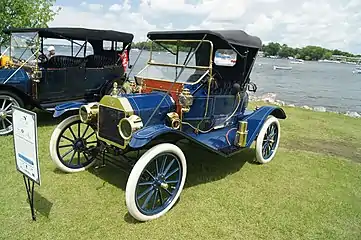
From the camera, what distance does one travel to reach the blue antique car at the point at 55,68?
6527 millimetres

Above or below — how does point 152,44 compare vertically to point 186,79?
above

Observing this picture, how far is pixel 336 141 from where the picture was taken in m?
7.22

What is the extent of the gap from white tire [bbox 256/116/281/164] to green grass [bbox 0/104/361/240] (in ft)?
0.49

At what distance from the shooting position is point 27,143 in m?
3.16

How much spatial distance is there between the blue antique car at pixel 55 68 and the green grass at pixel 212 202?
1.13 metres

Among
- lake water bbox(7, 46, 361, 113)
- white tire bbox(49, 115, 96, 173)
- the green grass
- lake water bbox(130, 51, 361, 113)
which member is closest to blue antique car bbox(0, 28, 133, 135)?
lake water bbox(7, 46, 361, 113)

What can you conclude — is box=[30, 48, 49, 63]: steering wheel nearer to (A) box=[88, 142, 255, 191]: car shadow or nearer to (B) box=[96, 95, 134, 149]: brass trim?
(A) box=[88, 142, 255, 191]: car shadow

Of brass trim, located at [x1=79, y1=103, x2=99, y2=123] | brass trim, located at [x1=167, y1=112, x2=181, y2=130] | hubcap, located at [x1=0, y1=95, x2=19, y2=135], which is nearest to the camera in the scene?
brass trim, located at [x1=167, y1=112, x2=181, y2=130]

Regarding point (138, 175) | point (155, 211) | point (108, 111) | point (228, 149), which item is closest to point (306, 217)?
point (228, 149)

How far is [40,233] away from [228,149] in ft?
8.46

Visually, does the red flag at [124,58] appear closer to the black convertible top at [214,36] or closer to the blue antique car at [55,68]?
the blue antique car at [55,68]

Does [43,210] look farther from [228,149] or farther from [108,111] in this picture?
[228,149]

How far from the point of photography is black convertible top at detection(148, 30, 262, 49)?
165 inches

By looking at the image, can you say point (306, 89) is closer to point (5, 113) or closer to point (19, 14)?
point (19, 14)
